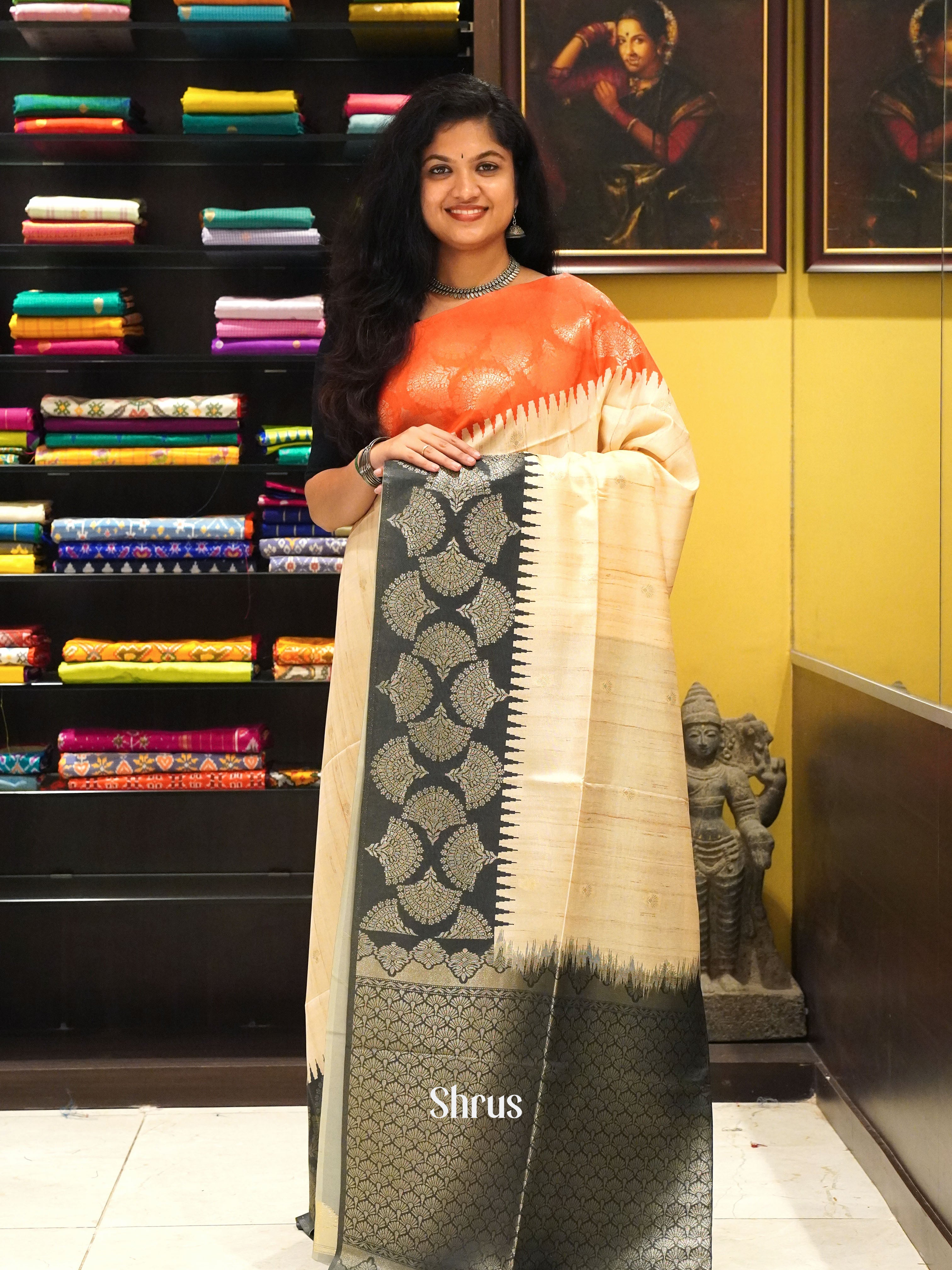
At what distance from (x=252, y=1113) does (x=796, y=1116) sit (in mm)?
1143

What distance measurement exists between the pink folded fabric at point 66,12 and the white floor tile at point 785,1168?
8.69 ft

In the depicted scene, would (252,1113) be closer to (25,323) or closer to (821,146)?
(25,323)

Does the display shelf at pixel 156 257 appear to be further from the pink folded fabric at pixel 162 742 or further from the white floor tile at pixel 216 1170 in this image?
the white floor tile at pixel 216 1170

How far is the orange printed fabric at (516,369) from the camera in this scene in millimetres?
1996

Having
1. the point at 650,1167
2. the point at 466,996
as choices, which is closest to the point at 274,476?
the point at 466,996

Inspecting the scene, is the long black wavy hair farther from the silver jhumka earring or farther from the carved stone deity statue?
the carved stone deity statue

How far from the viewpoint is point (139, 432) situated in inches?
119

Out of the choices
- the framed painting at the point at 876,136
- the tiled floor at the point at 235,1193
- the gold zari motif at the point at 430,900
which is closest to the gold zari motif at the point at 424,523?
the gold zari motif at the point at 430,900

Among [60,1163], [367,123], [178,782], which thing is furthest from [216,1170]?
[367,123]

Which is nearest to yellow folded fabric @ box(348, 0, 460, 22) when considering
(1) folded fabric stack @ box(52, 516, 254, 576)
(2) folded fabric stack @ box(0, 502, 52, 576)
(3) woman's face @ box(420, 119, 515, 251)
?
(3) woman's face @ box(420, 119, 515, 251)

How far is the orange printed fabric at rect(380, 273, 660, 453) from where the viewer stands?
1996 millimetres

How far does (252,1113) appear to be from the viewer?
2.88 m

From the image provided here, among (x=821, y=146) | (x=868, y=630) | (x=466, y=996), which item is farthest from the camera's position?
(x=821, y=146)

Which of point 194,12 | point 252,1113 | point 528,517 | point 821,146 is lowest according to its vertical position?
point 252,1113
